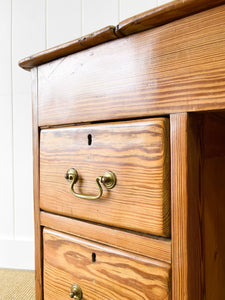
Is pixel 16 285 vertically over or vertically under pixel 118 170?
under

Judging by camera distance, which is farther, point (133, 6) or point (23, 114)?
point (23, 114)

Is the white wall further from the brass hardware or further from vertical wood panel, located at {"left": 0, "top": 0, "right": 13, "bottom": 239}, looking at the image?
the brass hardware

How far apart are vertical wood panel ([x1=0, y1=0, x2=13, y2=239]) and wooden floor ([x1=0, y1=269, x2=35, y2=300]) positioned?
16cm

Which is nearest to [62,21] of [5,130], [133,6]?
[133,6]

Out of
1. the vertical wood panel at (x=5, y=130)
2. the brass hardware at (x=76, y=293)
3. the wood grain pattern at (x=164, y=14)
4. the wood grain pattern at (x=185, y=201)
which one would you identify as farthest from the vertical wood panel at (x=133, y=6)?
the brass hardware at (x=76, y=293)

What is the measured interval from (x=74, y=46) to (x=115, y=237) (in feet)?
1.17

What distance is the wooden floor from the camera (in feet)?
3.48

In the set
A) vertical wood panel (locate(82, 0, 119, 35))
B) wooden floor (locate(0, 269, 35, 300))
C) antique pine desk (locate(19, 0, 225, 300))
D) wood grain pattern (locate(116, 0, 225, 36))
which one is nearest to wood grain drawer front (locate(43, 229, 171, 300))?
antique pine desk (locate(19, 0, 225, 300))

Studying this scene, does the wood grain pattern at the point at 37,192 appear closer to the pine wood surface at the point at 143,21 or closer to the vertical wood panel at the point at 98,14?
the pine wood surface at the point at 143,21

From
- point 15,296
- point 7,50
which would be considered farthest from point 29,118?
point 15,296

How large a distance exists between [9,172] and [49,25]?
66 cm

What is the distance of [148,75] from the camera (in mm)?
451

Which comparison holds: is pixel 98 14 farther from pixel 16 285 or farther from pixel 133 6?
pixel 16 285

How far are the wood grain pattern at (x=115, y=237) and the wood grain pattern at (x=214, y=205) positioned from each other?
0.24 ft
